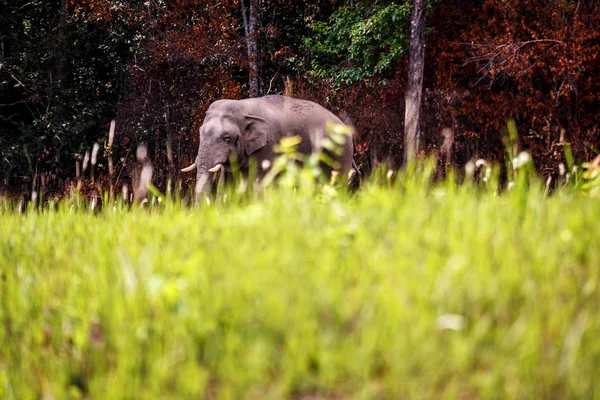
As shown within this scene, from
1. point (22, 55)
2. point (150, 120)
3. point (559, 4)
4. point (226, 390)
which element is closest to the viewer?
point (226, 390)

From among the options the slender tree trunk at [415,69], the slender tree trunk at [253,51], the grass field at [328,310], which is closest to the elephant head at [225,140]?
the grass field at [328,310]

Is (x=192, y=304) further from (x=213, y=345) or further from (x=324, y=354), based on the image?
(x=324, y=354)

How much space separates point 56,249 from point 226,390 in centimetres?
219

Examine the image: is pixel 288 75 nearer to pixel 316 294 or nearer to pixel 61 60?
pixel 61 60

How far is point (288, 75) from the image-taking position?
1681cm

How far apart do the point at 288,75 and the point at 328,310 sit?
47.1ft

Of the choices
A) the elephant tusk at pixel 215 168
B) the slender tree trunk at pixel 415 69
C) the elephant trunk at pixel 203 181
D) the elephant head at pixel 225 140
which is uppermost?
the slender tree trunk at pixel 415 69

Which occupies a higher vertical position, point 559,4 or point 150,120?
point 559,4

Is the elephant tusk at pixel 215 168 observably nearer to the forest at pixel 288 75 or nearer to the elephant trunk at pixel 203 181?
the elephant trunk at pixel 203 181

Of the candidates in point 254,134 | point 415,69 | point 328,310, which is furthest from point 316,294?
point 415,69

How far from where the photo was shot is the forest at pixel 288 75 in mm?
13852

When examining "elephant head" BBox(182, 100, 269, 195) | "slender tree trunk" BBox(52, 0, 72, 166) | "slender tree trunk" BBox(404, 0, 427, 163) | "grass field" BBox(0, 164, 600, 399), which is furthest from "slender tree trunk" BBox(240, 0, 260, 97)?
"grass field" BBox(0, 164, 600, 399)

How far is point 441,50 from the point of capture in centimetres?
1599

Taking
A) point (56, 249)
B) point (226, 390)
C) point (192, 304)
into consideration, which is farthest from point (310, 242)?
point (56, 249)
